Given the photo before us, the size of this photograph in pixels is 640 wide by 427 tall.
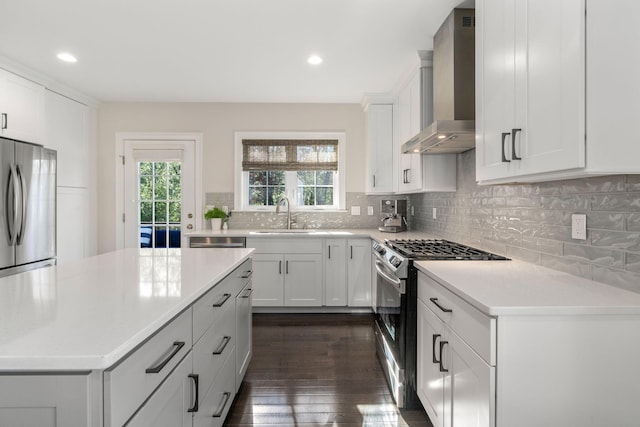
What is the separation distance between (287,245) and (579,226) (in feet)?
8.97

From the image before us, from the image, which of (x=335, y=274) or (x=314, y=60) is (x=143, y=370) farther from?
(x=335, y=274)

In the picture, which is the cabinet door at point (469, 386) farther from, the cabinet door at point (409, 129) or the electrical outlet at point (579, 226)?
the cabinet door at point (409, 129)

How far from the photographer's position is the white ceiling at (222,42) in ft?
7.88


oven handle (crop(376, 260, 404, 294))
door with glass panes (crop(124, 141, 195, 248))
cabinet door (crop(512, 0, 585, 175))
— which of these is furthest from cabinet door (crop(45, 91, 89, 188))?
cabinet door (crop(512, 0, 585, 175))

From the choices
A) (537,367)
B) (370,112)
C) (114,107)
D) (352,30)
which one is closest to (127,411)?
(537,367)

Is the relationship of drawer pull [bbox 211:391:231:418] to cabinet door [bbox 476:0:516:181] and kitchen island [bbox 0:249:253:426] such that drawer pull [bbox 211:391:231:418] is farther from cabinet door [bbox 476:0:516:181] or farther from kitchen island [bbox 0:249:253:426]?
cabinet door [bbox 476:0:516:181]

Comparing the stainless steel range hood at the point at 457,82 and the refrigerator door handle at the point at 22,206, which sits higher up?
the stainless steel range hood at the point at 457,82

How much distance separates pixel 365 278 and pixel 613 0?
10.3 ft

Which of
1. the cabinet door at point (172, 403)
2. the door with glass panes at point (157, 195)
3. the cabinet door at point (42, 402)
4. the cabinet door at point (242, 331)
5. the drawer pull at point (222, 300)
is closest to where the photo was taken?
the cabinet door at point (42, 402)

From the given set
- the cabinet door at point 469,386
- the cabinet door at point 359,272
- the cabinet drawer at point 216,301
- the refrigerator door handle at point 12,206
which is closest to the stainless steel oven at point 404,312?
the cabinet door at point 469,386

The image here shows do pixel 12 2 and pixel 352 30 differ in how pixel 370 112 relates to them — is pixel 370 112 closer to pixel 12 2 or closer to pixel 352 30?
pixel 352 30

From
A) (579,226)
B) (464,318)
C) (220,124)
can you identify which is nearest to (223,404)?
(464,318)

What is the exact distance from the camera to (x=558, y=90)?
1256mm

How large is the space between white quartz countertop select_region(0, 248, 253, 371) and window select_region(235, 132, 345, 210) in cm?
260
